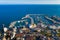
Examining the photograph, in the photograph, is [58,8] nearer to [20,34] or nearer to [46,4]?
[46,4]

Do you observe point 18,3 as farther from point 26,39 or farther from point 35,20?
point 26,39

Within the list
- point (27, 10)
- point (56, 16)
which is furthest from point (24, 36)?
point (56, 16)

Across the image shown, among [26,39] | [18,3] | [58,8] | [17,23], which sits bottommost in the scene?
[26,39]

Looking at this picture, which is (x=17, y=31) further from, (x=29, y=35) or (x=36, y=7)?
(x=36, y=7)

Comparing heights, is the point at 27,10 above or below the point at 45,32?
above

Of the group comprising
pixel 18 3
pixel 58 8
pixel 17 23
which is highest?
pixel 18 3

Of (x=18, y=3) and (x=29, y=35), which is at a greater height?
(x=18, y=3)

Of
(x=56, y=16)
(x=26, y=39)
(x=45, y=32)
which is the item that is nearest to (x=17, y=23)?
(x=26, y=39)

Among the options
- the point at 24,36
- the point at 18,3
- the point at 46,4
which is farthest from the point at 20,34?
the point at 46,4
